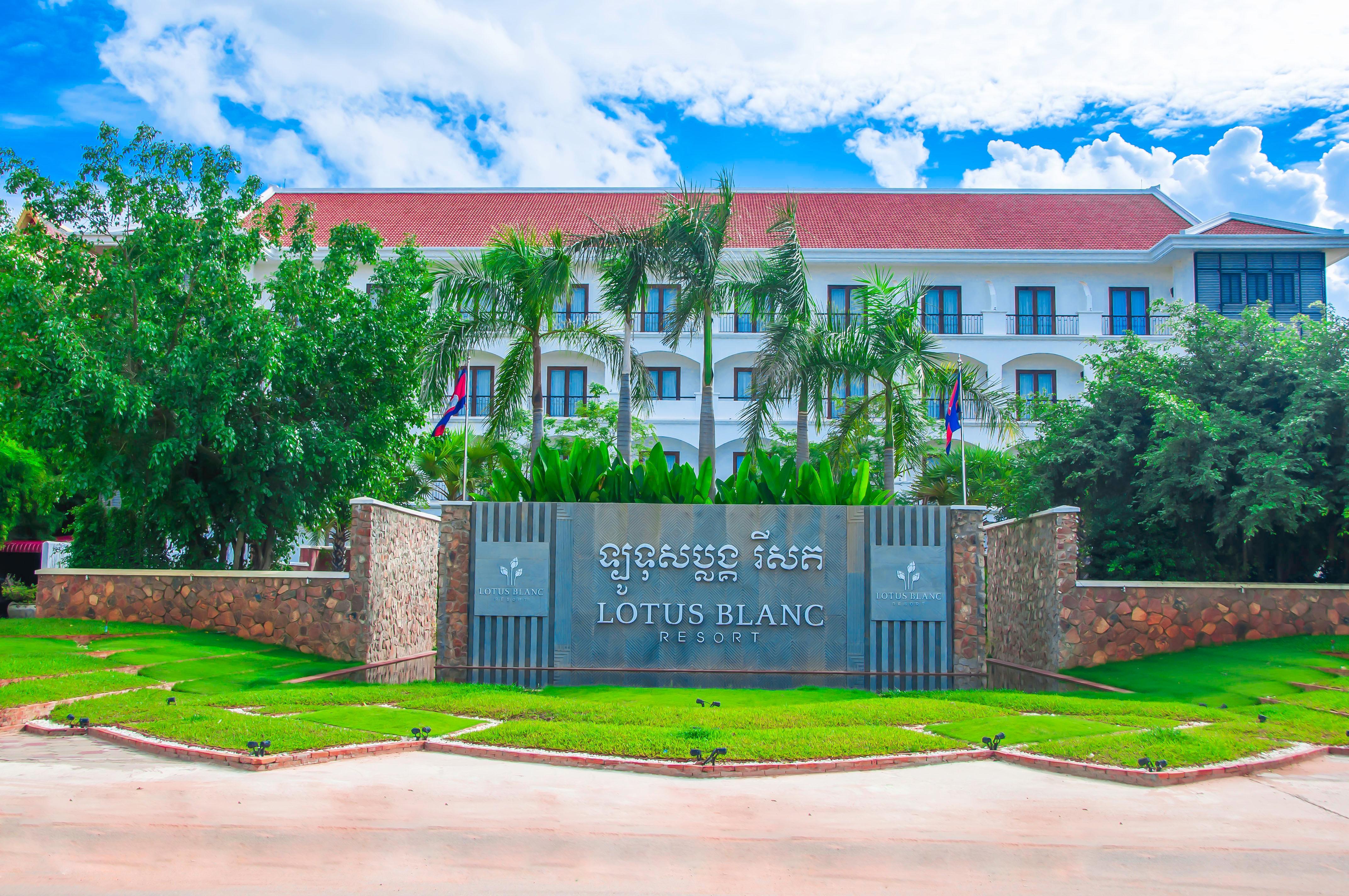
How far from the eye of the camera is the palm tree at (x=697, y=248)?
709 inches

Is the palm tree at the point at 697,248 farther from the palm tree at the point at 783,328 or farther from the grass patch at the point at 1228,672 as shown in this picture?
the grass patch at the point at 1228,672

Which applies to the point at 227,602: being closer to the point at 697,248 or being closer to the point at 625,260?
the point at 625,260

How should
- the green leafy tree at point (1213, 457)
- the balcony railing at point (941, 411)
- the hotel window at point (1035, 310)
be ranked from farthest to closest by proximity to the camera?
the hotel window at point (1035, 310)
the balcony railing at point (941, 411)
the green leafy tree at point (1213, 457)

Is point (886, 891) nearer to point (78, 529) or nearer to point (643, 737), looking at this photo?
point (643, 737)

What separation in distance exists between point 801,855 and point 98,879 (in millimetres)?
3751

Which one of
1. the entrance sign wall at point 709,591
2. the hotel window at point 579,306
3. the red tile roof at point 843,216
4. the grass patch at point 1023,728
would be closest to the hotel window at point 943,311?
the red tile roof at point 843,216

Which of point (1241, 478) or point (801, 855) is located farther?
point (1241, 478)

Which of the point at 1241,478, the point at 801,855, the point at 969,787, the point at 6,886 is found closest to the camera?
the point at 6,886

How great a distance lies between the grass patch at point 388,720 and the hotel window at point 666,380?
2562cm

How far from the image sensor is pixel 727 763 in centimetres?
779

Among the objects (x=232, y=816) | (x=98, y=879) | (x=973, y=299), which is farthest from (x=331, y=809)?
(x=973, y=299)

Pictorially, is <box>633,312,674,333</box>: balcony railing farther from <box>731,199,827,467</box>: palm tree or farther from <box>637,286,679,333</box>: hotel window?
<box>731,199,827,467</box>: palm tree

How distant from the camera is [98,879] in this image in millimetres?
5203

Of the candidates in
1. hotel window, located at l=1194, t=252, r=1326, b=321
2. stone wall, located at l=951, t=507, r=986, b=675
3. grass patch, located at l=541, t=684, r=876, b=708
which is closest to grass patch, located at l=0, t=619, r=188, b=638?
grass patch, located at l=541, t=684, r=876, b=708
